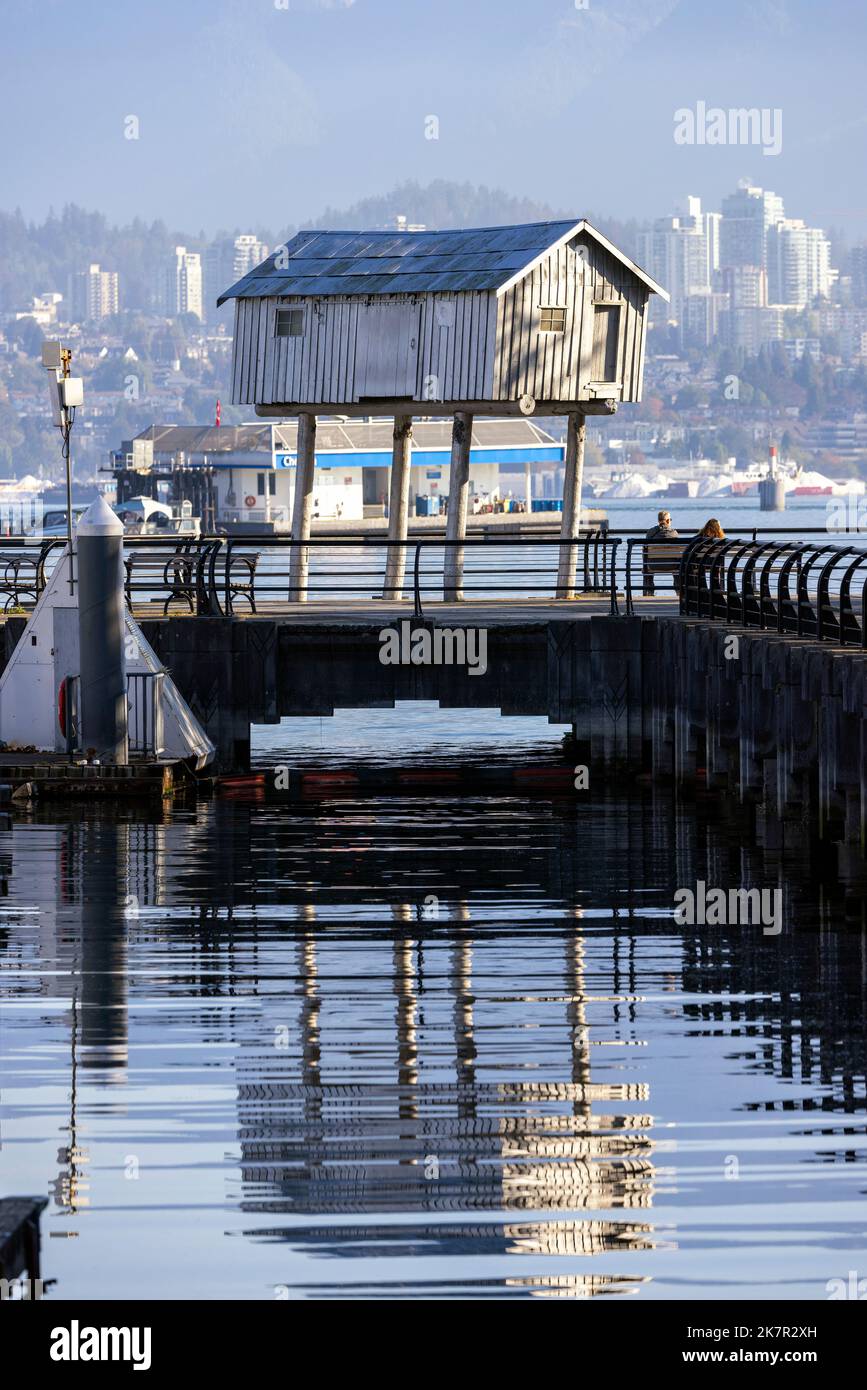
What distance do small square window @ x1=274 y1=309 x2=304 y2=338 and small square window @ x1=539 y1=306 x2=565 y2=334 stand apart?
3.63 m

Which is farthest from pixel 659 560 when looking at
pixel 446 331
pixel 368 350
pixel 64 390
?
pixel 64 390

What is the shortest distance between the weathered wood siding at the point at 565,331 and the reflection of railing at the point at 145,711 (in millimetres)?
10102

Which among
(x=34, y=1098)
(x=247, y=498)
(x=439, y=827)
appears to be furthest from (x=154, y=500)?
(x=34, y=1098)

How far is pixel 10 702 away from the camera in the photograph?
96.8 feet

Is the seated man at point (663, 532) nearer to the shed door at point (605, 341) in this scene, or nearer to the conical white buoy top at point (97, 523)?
the shed door at point (605, 341)

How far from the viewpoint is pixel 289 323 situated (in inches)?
1511

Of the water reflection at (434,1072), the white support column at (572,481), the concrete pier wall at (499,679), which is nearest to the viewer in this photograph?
the water reflection at (434,1072)

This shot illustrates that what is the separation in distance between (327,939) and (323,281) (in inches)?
825

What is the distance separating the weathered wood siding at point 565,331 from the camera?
37.1m

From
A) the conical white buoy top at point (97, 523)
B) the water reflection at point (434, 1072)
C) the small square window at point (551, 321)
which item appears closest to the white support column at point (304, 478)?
the small square window at point (551, 321)

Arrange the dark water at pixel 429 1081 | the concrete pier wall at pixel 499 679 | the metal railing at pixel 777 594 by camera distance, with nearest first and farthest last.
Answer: the dark water at pixel 429 1081 < the metal railing at pixel 777 594 < the concrete pier wall at pixel 499 679

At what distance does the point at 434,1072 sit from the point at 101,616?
13.7 m

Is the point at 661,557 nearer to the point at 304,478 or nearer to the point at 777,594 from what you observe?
the point at 777,594
